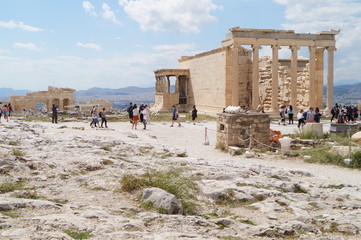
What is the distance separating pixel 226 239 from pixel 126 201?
219 cm

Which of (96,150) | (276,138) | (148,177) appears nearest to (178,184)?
(148,177)

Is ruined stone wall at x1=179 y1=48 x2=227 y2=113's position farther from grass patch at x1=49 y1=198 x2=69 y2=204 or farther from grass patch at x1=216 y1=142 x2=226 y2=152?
grass patch at x1=49 y1=198 x2=69 y2=204

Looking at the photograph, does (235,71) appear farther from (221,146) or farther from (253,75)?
(221,146)

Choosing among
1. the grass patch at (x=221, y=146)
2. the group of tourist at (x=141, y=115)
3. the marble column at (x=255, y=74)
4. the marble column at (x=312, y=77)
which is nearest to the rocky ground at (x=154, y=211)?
the grass patch at (x=221, y=146)

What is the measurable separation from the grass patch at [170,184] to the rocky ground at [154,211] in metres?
0.17

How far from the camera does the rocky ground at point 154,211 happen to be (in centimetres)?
538

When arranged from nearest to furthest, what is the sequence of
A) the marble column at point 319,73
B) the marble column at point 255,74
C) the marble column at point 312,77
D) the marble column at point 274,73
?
1. the marble column at point 255,74
2. the marble column at point 274,73
3. the marble column at point 312,77
4. the marble column at point 319,73

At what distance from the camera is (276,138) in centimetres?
1725

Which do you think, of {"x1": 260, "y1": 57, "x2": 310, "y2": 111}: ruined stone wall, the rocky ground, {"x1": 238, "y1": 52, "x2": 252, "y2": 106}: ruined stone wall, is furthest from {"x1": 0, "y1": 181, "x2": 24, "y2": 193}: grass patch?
{"x1": 238, "y1": 52, "x2": 252, "y2": 106}: ruined stone wall

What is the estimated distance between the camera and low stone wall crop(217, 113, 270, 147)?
16.1 metres

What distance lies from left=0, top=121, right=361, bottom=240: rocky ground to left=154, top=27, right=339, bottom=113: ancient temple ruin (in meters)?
20.4

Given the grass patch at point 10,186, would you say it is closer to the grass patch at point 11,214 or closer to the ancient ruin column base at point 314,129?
the grass patch at point 11,214

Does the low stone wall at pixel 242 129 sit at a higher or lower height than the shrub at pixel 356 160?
higher

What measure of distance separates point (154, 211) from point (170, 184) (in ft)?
3.39
